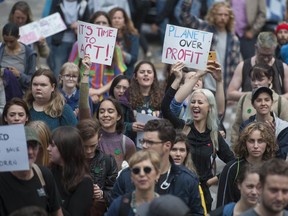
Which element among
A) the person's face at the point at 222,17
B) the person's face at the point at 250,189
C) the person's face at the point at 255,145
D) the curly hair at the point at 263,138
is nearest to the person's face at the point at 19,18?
the person's face at the point at 222,17

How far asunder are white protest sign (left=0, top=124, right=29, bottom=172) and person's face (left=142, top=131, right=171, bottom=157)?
1191 mm

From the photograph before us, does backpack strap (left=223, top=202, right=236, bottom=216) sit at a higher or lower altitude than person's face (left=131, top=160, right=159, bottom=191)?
lower

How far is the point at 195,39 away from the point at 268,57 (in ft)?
4.78

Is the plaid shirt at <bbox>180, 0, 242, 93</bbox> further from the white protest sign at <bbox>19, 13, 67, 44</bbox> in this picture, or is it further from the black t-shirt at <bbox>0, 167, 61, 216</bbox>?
the black t-shirt at <bbox>0, 167, 61, 216</bbox>

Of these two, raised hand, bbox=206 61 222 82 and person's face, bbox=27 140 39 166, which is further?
raised hand, bbox=206 61 222 82

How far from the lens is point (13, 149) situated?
319 inches

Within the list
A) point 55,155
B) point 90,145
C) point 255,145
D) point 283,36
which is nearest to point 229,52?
point 283,36

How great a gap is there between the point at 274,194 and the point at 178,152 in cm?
237

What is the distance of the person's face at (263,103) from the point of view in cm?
1078

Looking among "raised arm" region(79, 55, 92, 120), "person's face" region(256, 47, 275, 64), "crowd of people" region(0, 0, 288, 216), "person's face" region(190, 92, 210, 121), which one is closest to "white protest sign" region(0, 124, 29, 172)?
"crowd of people" region(0, 0, 288, 216)

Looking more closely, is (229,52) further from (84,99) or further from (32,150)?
(32,150)

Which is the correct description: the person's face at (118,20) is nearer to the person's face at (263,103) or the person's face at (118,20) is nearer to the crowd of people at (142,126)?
the crowd of people at (142,126)

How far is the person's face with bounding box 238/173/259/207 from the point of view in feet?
27.2

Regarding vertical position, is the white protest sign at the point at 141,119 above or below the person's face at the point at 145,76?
below
